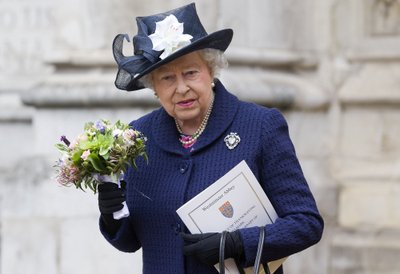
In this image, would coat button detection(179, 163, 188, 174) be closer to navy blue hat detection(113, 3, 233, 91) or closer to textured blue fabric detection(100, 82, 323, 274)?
textured blue fabric detection(100, 82, 323, 274)

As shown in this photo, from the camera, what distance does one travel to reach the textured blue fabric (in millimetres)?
2789

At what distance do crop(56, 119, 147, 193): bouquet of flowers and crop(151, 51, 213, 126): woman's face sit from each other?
0.47 ft

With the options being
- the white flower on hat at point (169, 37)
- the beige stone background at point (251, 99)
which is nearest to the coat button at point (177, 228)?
Result: the white flower on hat at point (169, 37)

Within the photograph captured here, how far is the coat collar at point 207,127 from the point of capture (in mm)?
2891

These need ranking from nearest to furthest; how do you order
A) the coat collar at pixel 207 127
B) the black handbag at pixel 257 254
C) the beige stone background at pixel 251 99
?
the black handbag at pixel 257 254 → the coat collar at pixel 207 127 → the beige stone background at pixel 251 99

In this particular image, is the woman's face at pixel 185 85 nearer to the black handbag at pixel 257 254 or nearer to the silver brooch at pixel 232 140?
the silver brooch at pixel 232 140

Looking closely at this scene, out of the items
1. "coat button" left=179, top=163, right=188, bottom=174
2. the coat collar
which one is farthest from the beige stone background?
"coat button" left=179, top=163, right=188, bottom=174

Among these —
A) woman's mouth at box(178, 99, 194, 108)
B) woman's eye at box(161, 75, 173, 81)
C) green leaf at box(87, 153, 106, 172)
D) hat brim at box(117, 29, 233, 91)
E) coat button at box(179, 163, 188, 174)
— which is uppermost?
hat brim at box(117, 29, 233, 91)

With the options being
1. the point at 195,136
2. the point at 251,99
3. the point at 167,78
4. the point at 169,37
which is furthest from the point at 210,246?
the point at 251,99

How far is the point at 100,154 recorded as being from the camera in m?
2.76

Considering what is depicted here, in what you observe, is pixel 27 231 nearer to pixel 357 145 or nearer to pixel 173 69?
pixel 357 145

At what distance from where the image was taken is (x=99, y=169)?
9.09 feet

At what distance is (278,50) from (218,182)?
103 inches

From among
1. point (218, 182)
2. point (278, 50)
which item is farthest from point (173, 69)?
point (278, 50)
